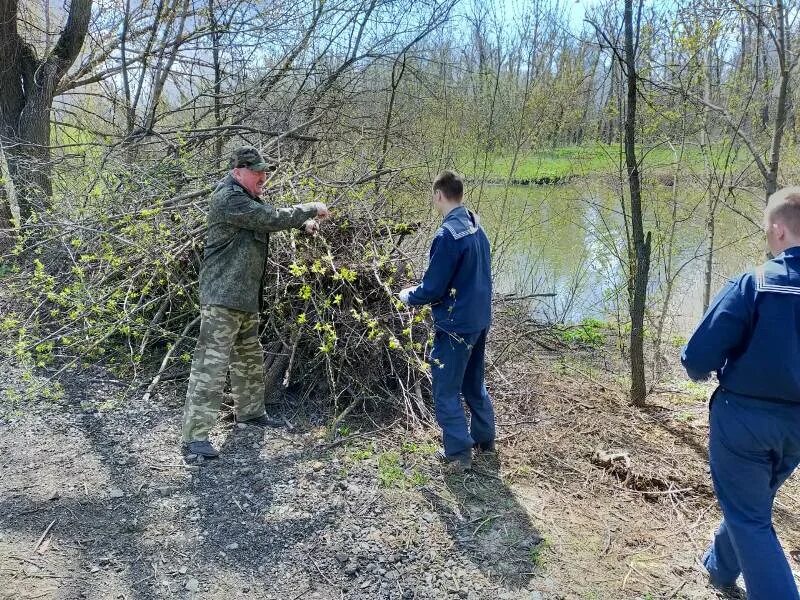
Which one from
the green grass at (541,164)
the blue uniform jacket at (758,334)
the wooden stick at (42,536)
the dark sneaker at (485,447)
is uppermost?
the green grass at (541,164)

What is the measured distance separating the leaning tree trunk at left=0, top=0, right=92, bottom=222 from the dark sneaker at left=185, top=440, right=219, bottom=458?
557 cm

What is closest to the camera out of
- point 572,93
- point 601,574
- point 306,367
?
point 601,574

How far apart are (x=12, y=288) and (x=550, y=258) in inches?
309

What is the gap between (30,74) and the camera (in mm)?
7883

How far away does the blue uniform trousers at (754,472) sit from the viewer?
7.78 feet

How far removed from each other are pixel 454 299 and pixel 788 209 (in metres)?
1.76

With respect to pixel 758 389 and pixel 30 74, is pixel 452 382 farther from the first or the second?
pixel 30 74

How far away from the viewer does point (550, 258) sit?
32.2 ft

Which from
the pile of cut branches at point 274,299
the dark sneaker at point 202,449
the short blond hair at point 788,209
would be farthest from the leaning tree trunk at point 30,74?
the short blond hair at point 788,209

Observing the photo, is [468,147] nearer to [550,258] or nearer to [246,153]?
[550,258]

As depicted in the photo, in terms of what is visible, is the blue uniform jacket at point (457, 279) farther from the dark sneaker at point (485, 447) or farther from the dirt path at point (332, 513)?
the dirt path at point (332, 513)

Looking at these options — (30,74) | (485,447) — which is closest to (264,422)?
(485,447)

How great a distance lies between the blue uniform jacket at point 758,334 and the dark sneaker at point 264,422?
289cm

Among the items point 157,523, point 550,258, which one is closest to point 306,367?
point 157,523
